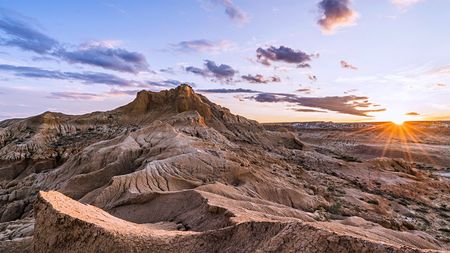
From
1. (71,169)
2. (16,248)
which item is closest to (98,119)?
(71,169)

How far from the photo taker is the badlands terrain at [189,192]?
5488 mm

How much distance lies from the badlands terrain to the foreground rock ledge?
0.6 inches

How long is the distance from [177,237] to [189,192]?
499 cm

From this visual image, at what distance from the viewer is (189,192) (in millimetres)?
10617

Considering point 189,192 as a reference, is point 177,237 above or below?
above

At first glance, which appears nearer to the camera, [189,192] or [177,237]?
[177,237]

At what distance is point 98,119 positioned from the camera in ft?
122

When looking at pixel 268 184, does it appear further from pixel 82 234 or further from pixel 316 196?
pixel 82 234

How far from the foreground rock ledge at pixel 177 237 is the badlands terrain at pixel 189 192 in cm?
2

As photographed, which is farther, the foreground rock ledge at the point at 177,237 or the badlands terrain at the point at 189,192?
the badlands terrain at the point at 189,192

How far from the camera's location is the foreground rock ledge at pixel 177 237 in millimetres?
4508

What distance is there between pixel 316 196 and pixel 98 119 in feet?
90.2

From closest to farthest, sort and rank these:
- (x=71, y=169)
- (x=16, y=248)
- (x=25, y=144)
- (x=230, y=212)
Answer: (x=16, y=248) → (x=230, y=212) → (x=71, y=169) → (x=25, y=144)

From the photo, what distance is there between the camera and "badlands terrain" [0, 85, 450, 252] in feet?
18.0
